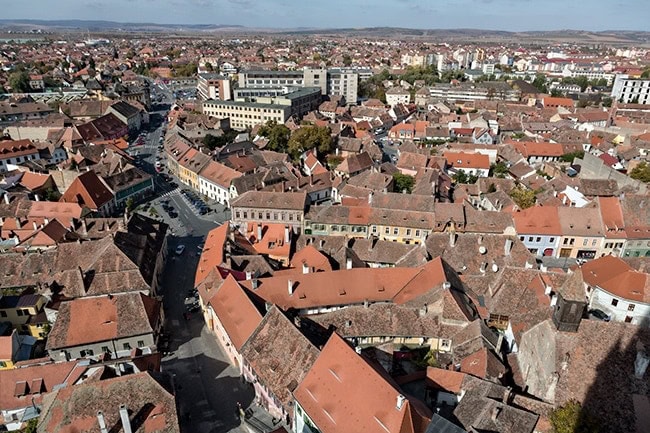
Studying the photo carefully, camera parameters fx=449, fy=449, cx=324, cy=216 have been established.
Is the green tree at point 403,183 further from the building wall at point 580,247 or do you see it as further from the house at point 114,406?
the house at point 114,406

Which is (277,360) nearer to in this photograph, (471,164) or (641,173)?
(471,164)

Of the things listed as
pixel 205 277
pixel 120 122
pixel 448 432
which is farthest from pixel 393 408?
pixel 120 122

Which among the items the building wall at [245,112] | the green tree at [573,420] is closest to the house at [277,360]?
the green tree at [573,420]

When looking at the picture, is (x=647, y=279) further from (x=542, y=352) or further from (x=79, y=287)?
(x=79, y=287)

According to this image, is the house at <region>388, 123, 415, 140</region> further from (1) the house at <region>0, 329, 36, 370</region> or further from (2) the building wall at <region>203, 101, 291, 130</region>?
(1) the house at <region>0, 329, 36, 370</region>

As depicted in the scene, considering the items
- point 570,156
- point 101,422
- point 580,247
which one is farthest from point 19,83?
point 580,247
